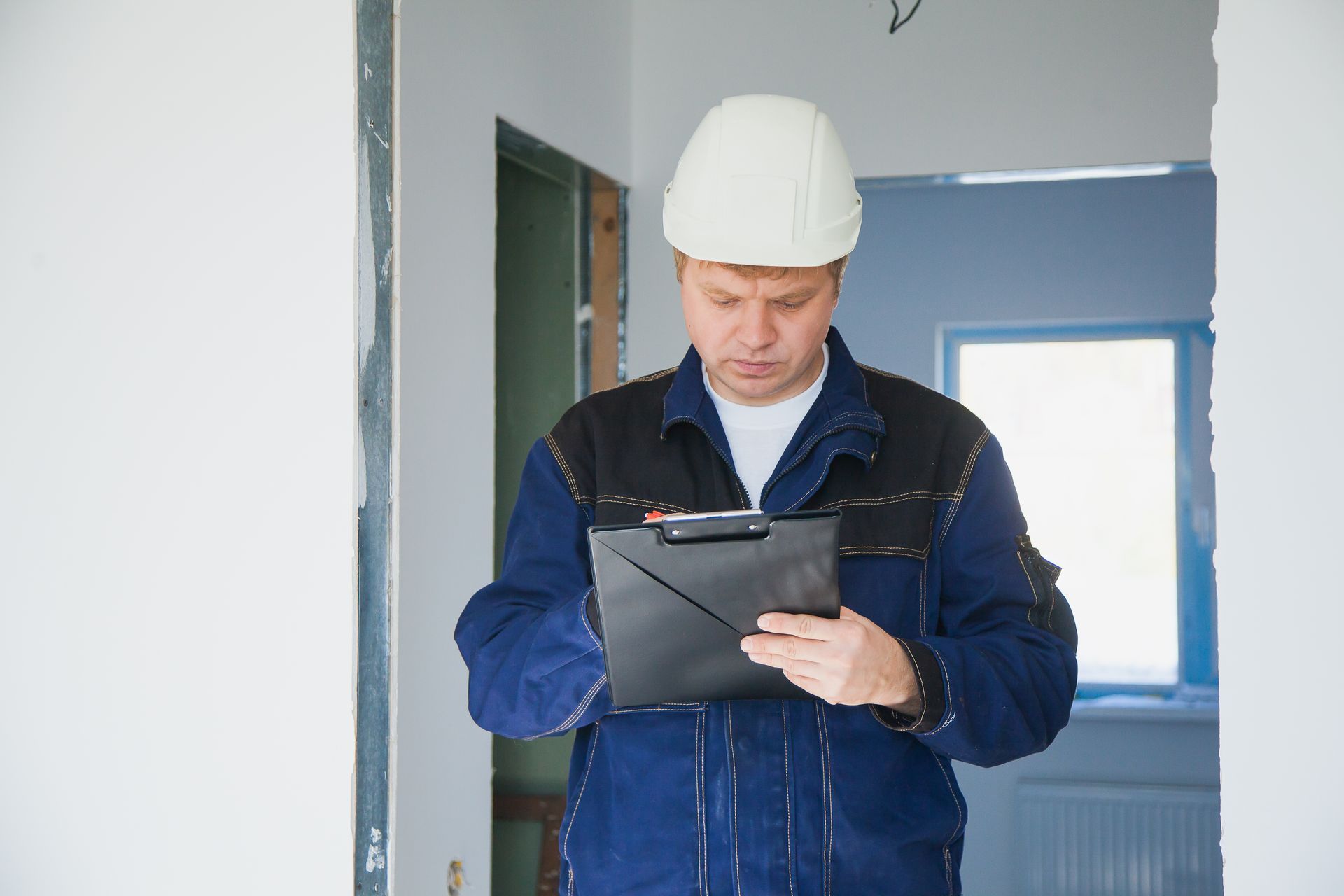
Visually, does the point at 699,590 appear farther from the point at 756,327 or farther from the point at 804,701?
the point at 756,327

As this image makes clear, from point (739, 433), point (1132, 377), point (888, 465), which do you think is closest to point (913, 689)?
point (888, 465)

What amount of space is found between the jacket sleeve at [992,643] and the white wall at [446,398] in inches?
39.1

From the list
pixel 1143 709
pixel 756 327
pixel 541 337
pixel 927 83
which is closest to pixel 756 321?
pixel 756 327

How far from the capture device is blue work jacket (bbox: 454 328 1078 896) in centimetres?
126

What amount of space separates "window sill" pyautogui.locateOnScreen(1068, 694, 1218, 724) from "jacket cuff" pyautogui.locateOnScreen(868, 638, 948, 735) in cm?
216

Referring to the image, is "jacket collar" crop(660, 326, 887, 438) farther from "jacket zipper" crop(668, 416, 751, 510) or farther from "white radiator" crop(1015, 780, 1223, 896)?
"white radiator" crop(1015, 780, 1223, 896)

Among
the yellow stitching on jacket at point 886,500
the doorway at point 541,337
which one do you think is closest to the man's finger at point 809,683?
the yellow stitching on jacket at point 886,500

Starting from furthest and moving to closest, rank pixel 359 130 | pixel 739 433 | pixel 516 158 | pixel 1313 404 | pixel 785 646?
1. pixel 516 158
2. pixel 739 433
3. pixel 359 130
4. pixel 785 646
5. pixel 1313 404

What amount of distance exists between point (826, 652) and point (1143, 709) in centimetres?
244

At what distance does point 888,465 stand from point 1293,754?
0.58 meters

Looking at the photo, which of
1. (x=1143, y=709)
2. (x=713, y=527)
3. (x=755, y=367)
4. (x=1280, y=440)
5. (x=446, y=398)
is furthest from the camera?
(x=1143, y=709)

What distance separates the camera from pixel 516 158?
2.71 metres

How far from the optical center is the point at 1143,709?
317 cm

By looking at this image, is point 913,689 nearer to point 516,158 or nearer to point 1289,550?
point 1289,550
